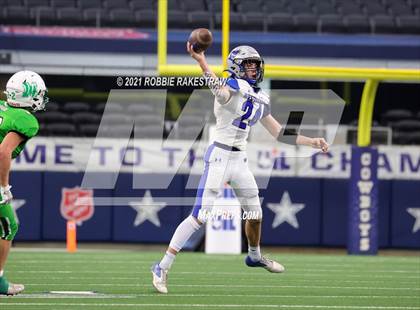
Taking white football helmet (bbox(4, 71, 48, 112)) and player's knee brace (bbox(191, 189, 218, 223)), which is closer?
white football helmet (bbox(4, 71, 48, 112))

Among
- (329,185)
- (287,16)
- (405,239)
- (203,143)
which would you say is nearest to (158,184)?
(203,143)

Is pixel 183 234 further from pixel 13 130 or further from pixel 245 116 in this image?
pixel 13 130

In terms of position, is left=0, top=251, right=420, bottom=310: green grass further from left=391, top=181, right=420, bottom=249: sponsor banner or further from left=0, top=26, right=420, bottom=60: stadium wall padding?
left=0, top=26, right=420, bottom=60: stadium wall padding

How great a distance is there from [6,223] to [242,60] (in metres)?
2.01

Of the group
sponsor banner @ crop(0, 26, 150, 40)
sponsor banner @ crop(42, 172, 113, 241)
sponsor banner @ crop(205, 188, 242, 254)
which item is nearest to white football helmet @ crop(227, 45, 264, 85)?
sponsor banner @ crop(205, 188, 242, 254)

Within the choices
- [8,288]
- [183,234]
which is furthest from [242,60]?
[8,288]

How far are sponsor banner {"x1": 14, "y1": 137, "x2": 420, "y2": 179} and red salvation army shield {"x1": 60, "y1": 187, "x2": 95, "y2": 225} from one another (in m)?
0.28

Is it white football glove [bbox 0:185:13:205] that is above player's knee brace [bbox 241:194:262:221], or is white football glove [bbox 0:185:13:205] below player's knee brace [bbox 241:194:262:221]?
above

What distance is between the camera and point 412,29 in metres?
16.7

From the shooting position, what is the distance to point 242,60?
299 inches

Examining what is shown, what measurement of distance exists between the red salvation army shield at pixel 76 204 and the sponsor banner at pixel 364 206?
3.35 meters

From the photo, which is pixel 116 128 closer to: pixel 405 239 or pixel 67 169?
pixel 67 169

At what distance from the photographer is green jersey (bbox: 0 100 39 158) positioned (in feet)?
21.6

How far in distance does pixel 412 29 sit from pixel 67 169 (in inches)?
235
